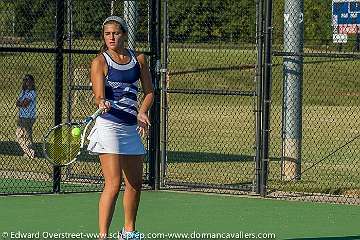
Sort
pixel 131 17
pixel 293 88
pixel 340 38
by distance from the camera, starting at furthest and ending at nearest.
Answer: pixel 340 38
pixel 131 17
pixel 293 88

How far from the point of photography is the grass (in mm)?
17766

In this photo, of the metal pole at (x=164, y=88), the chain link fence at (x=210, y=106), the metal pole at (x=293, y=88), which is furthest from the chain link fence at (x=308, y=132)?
the metal pole at (x=164, y=88)

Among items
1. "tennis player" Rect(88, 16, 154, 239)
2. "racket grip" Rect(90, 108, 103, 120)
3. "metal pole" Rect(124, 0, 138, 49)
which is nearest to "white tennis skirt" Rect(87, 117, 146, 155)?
"tennis player" Rect(88, 16, 154, 239)

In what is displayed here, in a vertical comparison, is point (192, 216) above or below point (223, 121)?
above

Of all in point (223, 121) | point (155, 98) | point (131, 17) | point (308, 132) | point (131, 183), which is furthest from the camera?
point (223, 121)

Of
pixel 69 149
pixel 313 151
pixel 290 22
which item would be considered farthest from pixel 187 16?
pixel 69 149

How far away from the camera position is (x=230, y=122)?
28984 millimetres

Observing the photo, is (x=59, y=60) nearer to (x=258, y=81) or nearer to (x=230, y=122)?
(x=258, y=81)

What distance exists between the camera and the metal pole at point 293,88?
15.9 meters

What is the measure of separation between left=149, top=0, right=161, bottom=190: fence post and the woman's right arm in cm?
460

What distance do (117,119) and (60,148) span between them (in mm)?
1201

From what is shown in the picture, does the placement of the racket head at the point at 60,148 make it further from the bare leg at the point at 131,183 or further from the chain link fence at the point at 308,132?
the chain link fence at the point at 308,132

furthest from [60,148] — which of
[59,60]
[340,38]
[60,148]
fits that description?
[340,38]

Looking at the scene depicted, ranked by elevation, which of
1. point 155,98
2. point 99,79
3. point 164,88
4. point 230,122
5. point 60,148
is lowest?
point 230,122
